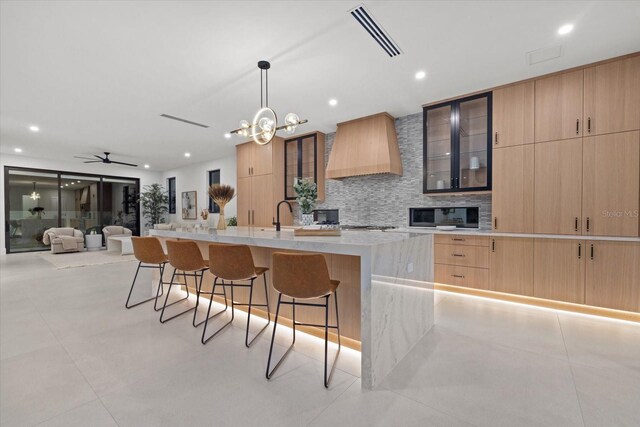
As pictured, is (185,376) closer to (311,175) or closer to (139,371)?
(139,371)

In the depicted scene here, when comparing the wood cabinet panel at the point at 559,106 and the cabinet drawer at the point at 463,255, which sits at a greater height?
the wood cabinet panel at the point at 559,106

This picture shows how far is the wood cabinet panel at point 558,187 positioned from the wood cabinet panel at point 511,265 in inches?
11.7

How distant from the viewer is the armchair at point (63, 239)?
7609 mm

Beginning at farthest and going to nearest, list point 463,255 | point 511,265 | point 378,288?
point 463,255
point 511,265
point 378,288

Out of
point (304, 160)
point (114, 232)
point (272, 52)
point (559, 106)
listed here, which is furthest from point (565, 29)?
point (114, 232)

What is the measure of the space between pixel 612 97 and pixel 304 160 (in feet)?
14.8

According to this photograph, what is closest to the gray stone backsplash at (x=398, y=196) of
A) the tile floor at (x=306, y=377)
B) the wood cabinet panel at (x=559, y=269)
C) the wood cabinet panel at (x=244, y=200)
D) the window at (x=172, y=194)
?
the wood cabinet panel at (x=559, y=269)

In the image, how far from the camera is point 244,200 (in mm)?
6461

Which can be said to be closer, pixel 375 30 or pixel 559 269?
pixel 375 30

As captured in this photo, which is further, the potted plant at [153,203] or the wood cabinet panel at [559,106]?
the potted plant at [153,203]

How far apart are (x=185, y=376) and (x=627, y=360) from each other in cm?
331

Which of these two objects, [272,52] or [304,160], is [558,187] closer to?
[272,52]

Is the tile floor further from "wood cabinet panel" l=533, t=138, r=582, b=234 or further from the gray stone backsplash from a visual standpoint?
the gray stone backsplash

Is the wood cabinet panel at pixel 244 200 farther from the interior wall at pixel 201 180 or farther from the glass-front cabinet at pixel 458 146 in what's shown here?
Result: the glass-front cabinet at pixel 458 146
